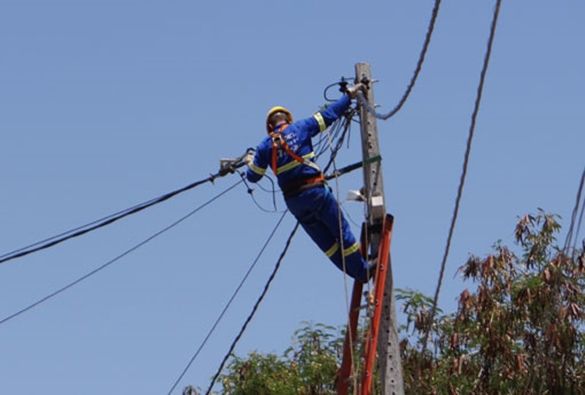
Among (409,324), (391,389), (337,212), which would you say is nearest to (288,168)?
(337,212)

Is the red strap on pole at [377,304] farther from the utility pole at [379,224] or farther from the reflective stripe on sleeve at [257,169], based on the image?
the reflective stripe on sleeve at [257,169]

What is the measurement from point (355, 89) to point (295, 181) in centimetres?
94

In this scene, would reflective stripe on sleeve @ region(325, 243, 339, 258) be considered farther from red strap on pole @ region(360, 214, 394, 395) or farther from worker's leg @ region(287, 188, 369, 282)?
red strap on pole @ region(360, 214, 394, 395)

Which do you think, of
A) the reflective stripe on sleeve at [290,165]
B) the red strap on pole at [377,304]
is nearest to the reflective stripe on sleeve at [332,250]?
the red strap on pole at [377,304]

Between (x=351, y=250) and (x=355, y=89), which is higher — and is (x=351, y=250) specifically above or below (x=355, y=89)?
below

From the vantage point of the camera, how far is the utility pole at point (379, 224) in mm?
12516

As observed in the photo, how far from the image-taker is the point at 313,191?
13.1m

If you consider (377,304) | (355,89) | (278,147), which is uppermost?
(355,89)

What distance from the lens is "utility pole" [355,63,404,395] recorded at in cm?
1252

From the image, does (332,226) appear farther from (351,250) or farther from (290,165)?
(290,165)

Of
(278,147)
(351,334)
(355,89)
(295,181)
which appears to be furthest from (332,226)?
(355,89)

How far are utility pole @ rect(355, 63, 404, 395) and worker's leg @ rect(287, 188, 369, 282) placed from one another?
0.19m

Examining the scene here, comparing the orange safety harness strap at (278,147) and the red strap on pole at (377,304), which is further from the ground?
the orange safety harness strap at (278,147)

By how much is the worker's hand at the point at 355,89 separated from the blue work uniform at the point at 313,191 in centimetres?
6
